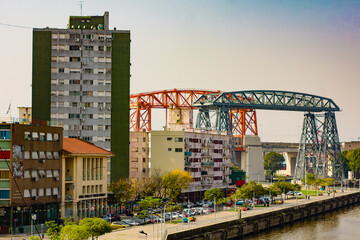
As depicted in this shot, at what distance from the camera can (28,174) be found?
247 feet

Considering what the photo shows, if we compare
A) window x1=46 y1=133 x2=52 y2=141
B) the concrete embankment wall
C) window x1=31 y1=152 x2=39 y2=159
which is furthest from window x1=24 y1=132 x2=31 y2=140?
the concrete embankment wall

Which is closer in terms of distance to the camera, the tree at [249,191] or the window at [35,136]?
the window at [35,136]

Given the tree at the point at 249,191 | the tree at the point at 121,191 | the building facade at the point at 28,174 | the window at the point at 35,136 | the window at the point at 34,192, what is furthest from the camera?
the tree at the point at 249,191

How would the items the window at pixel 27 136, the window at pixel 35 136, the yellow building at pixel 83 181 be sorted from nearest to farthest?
the window at pixel 27 136, the window at pixel 35 136, the yellow building at pixel 83 181

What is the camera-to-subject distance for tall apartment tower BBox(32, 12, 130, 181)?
357 feet

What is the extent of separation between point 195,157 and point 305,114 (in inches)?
2467

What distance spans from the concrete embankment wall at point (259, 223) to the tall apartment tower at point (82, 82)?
2620 cm

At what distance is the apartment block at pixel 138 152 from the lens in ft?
383

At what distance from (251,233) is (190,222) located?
489 inches

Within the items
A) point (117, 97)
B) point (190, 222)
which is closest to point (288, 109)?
point (117, 97)

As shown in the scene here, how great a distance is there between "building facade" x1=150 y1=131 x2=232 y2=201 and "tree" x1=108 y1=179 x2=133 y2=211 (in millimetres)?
17876

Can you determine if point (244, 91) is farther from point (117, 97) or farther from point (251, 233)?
point (251, 233)

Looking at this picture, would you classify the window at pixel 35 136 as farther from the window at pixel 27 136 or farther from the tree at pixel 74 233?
the tree at pixel 74 233

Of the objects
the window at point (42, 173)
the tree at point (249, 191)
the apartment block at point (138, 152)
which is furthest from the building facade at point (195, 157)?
the window at point (42, 173)
